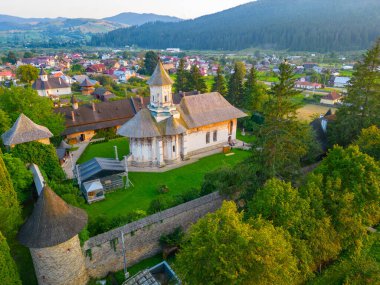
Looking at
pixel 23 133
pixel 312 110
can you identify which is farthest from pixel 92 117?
pixel 312 110

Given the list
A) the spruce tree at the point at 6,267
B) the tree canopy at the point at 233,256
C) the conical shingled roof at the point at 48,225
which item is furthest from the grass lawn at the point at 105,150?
the tree canopy at the point at 233,256

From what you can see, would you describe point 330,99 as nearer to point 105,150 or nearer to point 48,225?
point 105,150

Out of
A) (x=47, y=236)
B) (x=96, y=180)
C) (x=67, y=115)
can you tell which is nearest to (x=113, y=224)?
(x=47, y=236)

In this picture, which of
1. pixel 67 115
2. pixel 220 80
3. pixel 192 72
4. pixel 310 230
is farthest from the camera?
pixel 192 72

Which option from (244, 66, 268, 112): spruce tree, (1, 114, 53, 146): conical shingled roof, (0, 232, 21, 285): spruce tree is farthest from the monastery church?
(0, 232, 21, 285): spruce tree

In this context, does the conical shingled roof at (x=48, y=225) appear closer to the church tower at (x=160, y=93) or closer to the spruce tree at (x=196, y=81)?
the church tower at (x=160, y=93)

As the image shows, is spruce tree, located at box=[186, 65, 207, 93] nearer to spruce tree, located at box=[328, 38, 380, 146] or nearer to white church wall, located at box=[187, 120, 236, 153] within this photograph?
white church wall, located at box=[187, 120, 236, 153]

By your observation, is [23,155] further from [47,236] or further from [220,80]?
[220,80]
